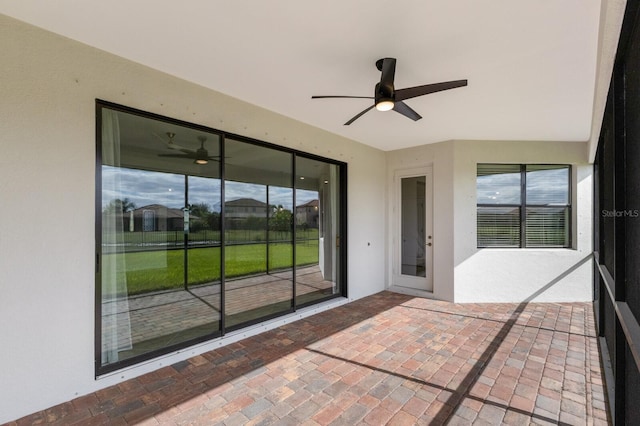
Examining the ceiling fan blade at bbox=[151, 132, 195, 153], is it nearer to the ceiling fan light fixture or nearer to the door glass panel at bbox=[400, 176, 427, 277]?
the ceiling fan light fixture

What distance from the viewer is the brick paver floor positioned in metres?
2.25

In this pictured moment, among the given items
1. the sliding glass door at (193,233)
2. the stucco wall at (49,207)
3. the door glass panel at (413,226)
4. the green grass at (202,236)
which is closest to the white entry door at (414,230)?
the door glass panel at (413,226)

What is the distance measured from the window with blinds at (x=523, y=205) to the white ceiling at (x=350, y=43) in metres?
1.77

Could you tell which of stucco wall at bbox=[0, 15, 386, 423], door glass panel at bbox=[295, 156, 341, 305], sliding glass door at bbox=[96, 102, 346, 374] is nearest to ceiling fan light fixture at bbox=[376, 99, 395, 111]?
sliding glass door at bbox=[96, 102, 346, 374]

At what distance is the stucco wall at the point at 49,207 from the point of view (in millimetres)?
2168

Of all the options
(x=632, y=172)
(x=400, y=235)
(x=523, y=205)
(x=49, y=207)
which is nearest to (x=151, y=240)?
(x=49, y=207)

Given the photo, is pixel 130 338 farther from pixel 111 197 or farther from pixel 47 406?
pixel 111 197

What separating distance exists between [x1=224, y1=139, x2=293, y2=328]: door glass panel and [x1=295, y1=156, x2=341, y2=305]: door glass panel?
223 mm

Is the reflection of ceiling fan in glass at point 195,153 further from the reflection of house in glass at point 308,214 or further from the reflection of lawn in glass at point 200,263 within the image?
the reflection of house in glass at point 308,214

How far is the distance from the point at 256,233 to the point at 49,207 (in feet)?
7.29

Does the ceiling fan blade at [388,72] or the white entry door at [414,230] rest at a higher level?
the ceiling fan blade at [388,72]

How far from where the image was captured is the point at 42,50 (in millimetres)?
2303

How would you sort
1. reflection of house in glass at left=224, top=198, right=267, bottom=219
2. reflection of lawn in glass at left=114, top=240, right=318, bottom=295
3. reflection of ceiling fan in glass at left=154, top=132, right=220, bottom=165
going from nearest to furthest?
1. reflection of lawn in glass at left=114, top=240, right=318, bottom=295
2. reflection of ceiling fan in glass at left=154, top=132, right=220, bottom=165
3. reflection of house in glass at left=224, top=198, right=267, bottom=219

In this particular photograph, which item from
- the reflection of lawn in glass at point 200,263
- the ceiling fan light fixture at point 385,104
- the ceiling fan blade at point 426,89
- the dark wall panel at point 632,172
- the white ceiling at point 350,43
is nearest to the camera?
the dark wall panel at point 632,172
